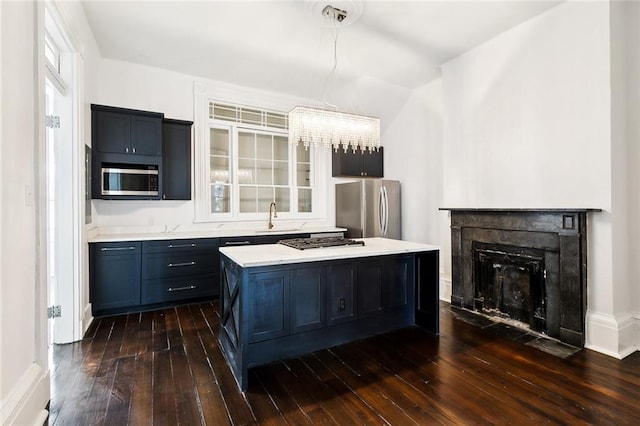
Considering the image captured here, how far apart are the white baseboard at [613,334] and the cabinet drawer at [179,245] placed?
404cm

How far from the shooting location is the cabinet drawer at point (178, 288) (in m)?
3.74

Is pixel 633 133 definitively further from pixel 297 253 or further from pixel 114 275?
pixel 114 275

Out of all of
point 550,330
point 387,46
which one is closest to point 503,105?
point 387,46

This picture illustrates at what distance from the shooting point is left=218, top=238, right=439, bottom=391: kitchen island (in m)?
2.37

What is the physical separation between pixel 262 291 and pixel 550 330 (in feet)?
9.02

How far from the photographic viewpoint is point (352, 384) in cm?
223

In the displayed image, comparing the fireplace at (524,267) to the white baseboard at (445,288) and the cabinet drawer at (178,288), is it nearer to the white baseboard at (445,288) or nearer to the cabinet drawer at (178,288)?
the white baseboard at (445,288)

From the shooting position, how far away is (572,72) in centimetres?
293

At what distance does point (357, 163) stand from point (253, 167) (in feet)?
6.02

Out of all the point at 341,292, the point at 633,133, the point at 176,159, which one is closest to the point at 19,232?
the point at 341,292

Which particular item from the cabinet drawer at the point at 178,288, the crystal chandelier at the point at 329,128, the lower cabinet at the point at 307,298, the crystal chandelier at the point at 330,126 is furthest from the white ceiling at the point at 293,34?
the cabinet drawer at the point at 178,288

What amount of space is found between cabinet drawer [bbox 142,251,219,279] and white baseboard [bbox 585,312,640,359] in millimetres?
4015

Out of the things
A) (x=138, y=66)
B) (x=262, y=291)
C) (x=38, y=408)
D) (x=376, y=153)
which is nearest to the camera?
(x=38, y=408)

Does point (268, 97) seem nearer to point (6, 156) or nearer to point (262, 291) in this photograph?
point (262, 291)
